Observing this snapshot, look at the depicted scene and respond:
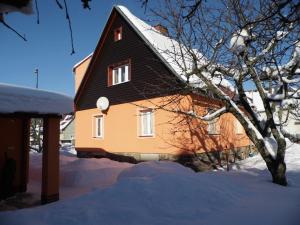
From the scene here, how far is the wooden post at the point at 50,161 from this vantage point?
7094mm

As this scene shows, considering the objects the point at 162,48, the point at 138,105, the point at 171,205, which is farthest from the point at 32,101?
the point at 162,48

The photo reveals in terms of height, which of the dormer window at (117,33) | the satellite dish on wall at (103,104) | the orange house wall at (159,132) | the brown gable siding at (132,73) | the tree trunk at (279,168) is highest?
the dormer window at (117,33)

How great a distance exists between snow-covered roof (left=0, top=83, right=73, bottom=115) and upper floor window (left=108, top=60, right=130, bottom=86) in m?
7.76

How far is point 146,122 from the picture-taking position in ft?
45.5

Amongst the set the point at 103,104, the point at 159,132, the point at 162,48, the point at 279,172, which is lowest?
the point at 279,172

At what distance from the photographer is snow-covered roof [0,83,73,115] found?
623 centimetres

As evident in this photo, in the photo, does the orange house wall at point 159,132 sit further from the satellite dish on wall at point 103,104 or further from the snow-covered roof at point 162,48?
the snow-covered roof at point 162,48

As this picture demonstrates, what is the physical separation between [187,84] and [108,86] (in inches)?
280

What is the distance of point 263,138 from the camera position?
929cm

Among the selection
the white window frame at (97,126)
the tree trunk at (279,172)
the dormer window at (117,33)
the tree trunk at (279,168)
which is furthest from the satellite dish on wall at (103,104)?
the tree trunk at (279,172)

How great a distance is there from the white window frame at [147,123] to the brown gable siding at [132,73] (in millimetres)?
691

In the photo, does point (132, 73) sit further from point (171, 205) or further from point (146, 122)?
point (171, 205)

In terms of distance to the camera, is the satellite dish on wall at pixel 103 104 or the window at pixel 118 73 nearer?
the window at pixel 118 73

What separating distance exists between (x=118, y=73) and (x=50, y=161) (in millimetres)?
9122
